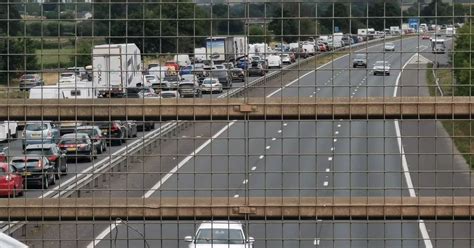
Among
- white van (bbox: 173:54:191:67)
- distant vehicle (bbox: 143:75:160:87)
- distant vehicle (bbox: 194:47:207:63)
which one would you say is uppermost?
distant vehicle (bbox: 194:47:207:63)

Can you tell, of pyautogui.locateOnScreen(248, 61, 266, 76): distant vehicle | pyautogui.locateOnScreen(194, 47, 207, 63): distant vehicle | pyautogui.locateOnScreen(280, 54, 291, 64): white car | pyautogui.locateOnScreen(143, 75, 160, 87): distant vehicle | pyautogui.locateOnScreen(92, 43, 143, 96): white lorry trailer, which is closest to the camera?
pyautogui.locateOnScreen(92, 43, 143, 96): white lorry trailer

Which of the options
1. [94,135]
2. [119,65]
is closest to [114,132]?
[94,135]

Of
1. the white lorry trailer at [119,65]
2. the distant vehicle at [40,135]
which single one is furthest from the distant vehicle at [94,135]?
the white lorry trailer at [119,65]

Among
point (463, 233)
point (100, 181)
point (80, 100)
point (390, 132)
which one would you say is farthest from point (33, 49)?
point (390, 132)

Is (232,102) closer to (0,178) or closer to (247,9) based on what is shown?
(247,9)

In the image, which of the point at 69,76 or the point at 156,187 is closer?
the point at 69,76

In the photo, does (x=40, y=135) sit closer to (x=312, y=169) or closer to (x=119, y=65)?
(x=312, y=169)

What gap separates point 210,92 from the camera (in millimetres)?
13453

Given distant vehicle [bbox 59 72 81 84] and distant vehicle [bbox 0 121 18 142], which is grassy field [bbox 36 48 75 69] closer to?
distant vehicle [bbox 59 72 81 84]

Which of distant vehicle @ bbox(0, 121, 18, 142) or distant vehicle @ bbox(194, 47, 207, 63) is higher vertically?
distant vehicle @ bbox(194, 47, 207, 63)

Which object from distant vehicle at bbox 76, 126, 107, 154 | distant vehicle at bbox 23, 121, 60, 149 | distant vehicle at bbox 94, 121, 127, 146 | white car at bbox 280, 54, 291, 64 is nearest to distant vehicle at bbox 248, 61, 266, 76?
white car at bbox 280, 54, 291, 64

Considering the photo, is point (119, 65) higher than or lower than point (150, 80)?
higher

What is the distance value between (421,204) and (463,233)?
626 inches

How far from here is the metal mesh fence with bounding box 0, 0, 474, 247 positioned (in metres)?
12.5
